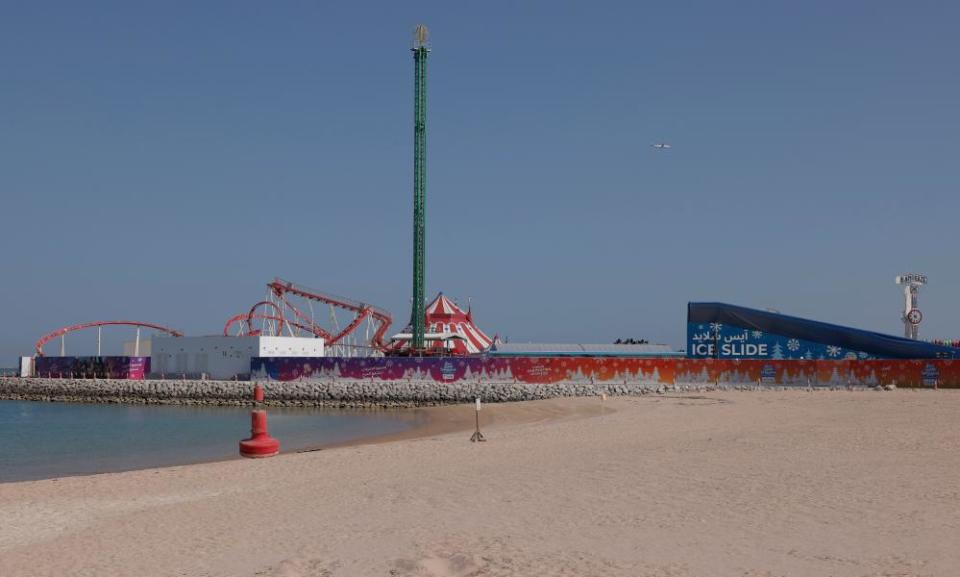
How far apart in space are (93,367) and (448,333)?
30015mm

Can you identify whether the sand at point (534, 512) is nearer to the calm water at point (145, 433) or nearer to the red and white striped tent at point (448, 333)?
the calm water at point (145, 433)

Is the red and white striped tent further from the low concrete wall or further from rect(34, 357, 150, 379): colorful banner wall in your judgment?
rect(34, 357, 150, 379): colorful banner wall

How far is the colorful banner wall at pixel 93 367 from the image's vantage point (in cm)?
6475

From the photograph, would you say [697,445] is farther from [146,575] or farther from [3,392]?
[3,392]

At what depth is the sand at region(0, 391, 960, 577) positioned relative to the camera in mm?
8008

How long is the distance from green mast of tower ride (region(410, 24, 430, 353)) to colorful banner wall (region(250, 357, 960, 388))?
12596 millimetres

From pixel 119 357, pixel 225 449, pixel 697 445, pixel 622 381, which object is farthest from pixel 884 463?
pixel 119 357

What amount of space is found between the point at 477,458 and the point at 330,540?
25.1ft

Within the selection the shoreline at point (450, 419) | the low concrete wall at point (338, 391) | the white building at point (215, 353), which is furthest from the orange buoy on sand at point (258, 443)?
the white building at point (215, 353)

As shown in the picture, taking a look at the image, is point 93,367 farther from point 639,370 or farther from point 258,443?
point 258,443

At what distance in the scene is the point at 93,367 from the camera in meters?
67.1

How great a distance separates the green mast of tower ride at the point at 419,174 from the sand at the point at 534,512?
46.3 m

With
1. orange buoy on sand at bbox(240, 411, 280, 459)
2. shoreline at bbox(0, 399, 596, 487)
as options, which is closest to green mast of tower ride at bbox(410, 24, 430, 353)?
shoreline at bbox(0, 399, 596, 487)

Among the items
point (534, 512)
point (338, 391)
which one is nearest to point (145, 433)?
point (338, 391)
